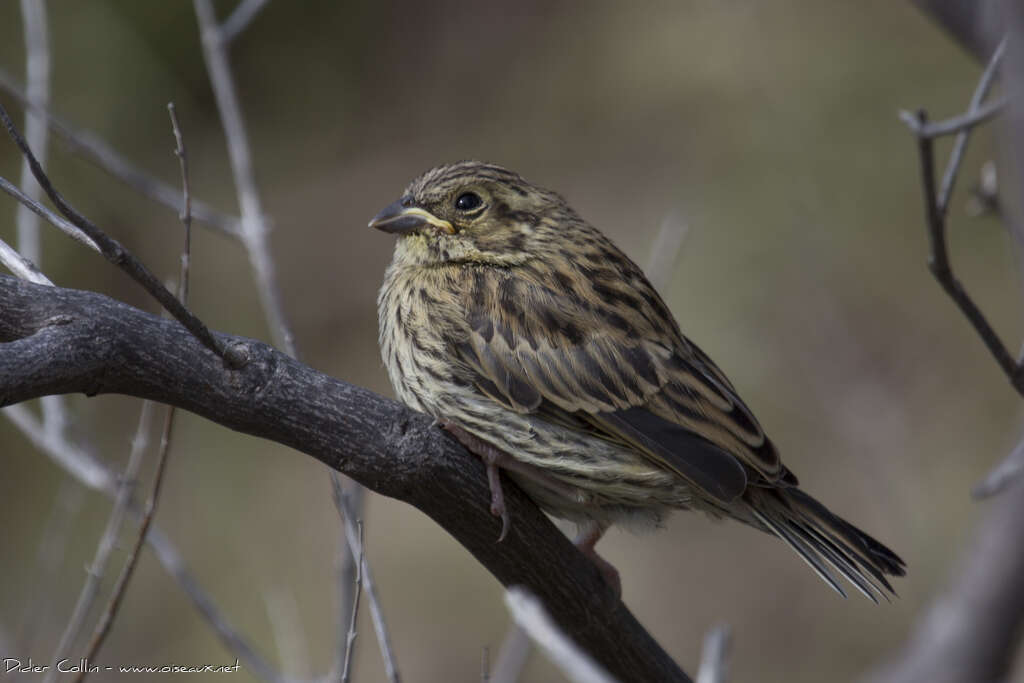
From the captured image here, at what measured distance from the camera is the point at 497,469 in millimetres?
3383

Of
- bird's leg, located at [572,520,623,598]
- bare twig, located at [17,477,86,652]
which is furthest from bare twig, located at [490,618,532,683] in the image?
Result: bare twig, located at [17,477,86,652]

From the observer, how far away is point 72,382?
2521 mm

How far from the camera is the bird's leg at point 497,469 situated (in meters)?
3.18

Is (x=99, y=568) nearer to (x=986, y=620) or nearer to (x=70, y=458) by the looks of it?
(x=70, y=458)

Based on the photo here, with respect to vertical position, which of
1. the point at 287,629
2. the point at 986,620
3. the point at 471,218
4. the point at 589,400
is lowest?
the point at 986,620

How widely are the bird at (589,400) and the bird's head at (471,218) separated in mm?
15

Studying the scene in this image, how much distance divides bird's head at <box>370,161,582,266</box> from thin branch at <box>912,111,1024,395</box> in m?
1.79

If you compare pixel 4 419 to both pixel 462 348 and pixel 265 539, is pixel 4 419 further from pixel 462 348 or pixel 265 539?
pixel 462 348

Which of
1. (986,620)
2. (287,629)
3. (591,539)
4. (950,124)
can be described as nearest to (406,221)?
(591,539)

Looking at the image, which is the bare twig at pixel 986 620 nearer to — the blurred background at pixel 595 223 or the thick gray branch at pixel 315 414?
the thick gray branch at pixel 315 414

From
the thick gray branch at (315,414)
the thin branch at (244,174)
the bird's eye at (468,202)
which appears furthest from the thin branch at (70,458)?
the bird's eye at (468,202)

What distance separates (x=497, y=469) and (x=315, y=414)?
751 millimetres

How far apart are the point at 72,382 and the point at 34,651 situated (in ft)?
16.2

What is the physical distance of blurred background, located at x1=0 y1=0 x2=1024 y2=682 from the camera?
23.4 ft
